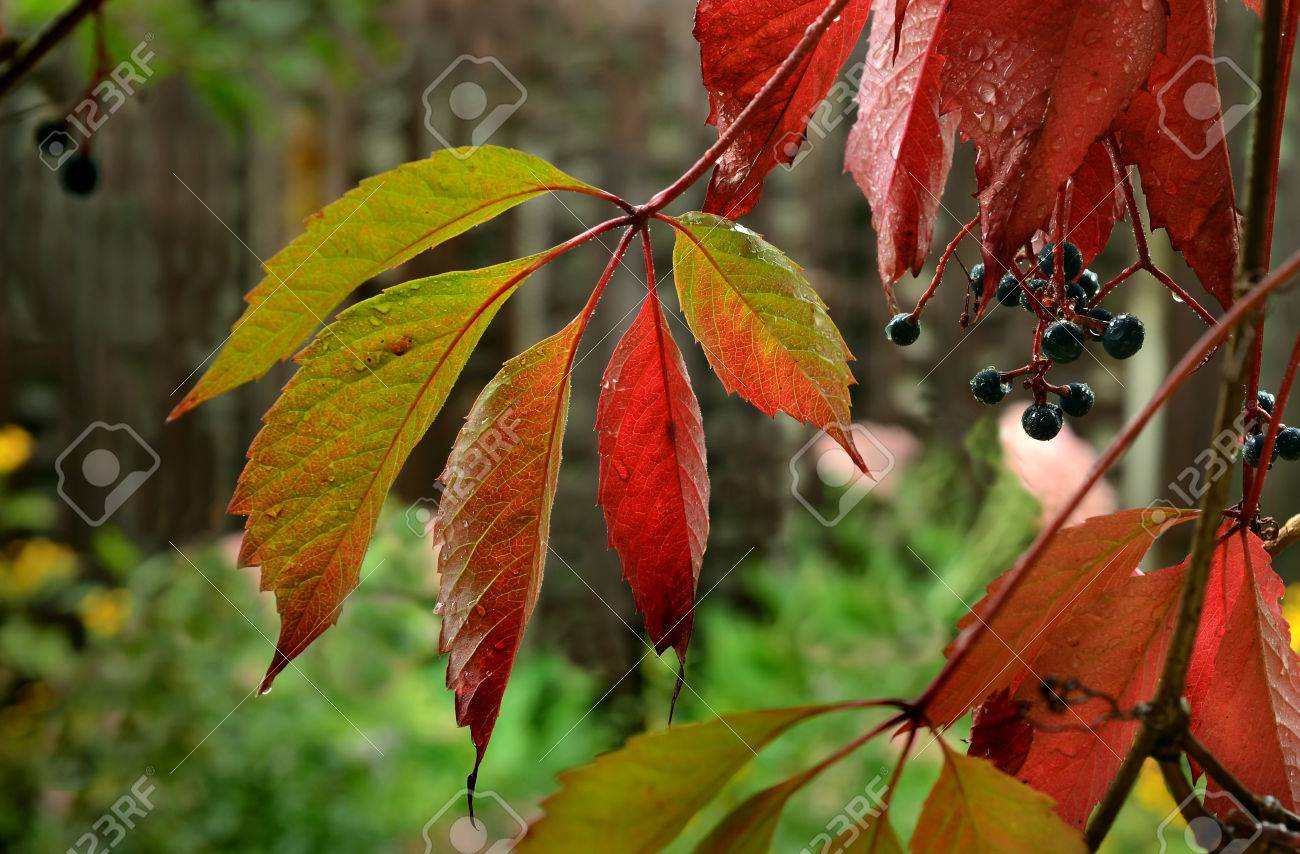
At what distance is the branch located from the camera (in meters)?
0.42

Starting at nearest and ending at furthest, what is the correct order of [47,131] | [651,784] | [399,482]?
1. [651,784]
2. [47,131]
3. [399,482]

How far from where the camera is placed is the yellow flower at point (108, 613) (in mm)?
2086

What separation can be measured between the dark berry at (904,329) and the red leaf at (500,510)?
17 cm

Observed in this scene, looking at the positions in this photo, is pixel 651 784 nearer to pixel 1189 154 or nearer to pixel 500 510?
pixel 500 510

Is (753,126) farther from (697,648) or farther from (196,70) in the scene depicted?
(697,648)

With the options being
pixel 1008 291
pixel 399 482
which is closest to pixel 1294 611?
pixel 1008 291

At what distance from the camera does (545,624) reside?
3264 mm

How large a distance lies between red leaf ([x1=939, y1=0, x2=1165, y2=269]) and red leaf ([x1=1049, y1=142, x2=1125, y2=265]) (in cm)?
10

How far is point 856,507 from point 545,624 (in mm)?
1024

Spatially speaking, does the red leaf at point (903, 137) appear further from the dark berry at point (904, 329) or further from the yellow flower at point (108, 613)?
the yellow flower at point (108, 613)

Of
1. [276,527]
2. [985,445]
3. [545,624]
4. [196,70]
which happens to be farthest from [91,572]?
[276,527]

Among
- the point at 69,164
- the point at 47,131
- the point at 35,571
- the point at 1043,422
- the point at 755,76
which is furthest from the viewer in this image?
the point at 35,571

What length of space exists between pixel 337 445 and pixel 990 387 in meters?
0.32

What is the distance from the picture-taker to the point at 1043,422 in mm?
503
